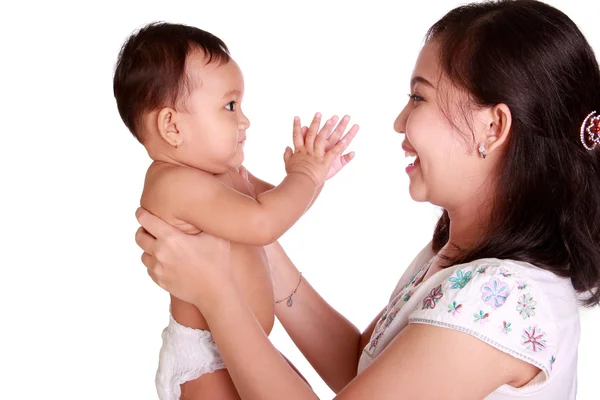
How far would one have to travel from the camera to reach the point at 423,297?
5.03ft

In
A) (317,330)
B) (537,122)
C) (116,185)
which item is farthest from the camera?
(116,185)

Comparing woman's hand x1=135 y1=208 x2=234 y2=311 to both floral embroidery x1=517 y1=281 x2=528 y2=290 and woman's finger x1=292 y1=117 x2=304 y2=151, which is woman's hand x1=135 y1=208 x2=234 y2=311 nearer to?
woman's finger x1=292 y1=117 x2=304 y2=151

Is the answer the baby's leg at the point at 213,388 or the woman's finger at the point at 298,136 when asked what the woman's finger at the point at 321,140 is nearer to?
the woman's finger at the point at 298,136

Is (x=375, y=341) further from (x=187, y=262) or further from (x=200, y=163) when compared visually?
(x=200, y=163)

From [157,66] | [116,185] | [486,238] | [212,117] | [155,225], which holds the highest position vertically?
[116,185]

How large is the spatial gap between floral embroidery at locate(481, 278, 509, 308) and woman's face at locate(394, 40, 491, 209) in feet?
0.92

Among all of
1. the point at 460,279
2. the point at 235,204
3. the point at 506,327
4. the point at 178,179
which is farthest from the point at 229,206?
the point at 506,327

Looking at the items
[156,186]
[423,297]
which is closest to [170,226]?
[156,186]

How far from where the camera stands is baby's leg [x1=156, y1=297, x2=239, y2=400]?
5.55 feet

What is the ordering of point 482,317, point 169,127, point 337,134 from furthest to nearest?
point 337,134
point 169,127
point 482,317

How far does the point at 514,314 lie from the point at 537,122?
1.33 ft

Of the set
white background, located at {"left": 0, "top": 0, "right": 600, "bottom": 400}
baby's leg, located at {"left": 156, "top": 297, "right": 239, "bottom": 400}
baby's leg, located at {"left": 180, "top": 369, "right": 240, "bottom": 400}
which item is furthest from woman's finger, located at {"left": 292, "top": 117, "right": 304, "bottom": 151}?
white background, located at {"left": 0, "top": 0, "right": 600, "bottom": 400}

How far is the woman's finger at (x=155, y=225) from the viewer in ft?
5.23

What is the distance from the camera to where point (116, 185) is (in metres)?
2.98
